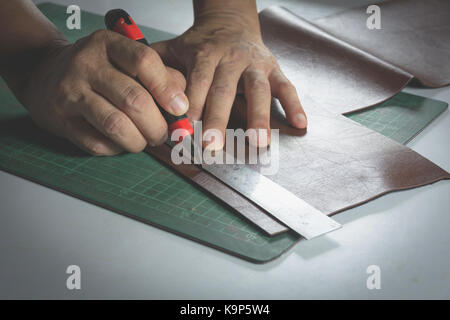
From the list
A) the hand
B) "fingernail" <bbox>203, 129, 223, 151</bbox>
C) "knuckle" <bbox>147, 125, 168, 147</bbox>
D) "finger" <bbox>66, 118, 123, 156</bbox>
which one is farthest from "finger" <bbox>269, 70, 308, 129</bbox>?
"finger" <bbox>66, 118, 123, 156</bbox>

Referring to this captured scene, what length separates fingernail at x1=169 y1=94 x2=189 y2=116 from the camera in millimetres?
1100

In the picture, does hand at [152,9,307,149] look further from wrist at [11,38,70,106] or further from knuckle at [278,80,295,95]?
wrist at [11,38,70,106]

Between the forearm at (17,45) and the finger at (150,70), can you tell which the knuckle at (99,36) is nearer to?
the finger at (150,70)

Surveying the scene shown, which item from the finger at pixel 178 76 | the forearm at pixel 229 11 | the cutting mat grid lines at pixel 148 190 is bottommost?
the cutting mat grid lines at pixel 148 190

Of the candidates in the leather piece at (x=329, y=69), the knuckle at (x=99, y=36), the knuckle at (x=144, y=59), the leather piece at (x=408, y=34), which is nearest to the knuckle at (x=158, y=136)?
the knuckle at (x=144, y=59)

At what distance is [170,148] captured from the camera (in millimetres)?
1183

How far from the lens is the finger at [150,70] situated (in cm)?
108

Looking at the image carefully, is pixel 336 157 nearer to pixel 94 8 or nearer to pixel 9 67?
pixel 9 67

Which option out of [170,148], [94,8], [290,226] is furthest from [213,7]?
[94,8]

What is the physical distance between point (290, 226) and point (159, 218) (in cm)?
26

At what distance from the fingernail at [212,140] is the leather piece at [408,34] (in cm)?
80

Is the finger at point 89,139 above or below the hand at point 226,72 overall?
below

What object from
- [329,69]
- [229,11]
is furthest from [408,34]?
[229,11]

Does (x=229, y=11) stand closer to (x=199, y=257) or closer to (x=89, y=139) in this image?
(x=89, y=139)
